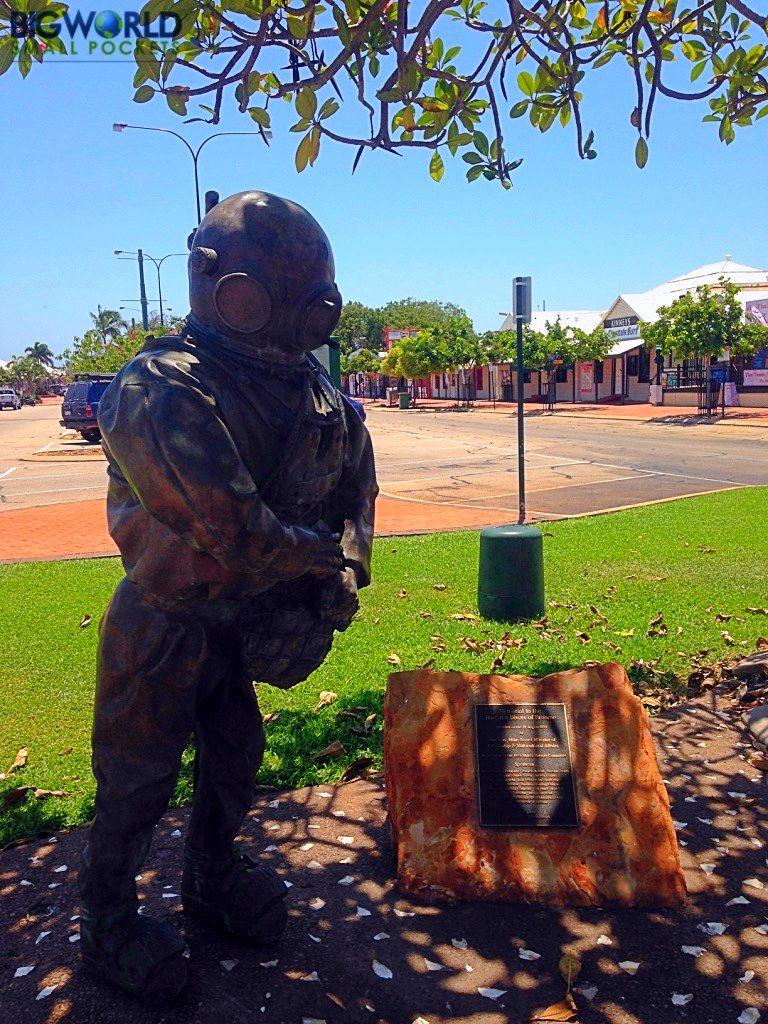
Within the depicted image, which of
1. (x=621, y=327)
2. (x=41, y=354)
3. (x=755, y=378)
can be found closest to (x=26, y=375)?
(x=41, y=354)

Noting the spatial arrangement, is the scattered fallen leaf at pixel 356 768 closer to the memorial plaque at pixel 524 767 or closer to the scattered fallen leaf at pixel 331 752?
the scattered fallen leaf at pixel 331 752

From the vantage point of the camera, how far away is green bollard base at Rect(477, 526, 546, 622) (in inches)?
254

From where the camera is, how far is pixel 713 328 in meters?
28.8

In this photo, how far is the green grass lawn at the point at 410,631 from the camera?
174 inches

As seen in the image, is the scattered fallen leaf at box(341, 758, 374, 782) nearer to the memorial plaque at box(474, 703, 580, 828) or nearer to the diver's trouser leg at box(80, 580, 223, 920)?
the memorial plaque at box(474, 703, 580, 828)

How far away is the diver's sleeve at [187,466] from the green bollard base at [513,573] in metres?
4.59

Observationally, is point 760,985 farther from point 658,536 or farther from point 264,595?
→ point 658,536

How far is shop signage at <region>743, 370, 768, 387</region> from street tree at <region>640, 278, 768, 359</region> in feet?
13.6

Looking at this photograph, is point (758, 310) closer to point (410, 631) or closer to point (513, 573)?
point (513, 573)

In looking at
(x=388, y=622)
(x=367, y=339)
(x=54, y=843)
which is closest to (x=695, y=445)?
(x=388, y=622)

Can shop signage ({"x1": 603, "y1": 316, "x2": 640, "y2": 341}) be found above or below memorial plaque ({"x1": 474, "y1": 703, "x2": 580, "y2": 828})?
above

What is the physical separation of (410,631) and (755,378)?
32.2m

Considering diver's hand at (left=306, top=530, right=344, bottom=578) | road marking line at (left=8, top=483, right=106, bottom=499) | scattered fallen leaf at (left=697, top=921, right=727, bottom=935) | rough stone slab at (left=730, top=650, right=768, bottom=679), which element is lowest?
scattered fallen leaf at (left=697, top=921, right=727, bottom=935)

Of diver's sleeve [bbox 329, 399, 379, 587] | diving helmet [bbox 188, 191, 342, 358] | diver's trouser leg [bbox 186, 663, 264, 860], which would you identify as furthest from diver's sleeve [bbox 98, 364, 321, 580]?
diver's trouser leg [bbox 186, 663, 264, 860]
